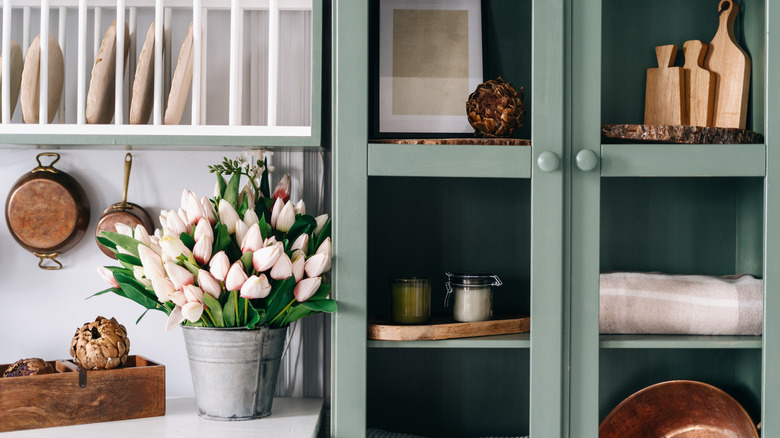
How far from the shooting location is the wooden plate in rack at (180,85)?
1.30m

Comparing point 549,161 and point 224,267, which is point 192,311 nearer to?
point 224,267

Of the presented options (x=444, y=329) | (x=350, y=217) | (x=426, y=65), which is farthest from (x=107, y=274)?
(x=426, y=65)

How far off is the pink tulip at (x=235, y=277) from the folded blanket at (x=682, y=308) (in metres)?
0.70

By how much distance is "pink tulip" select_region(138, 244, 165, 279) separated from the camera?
3.81ft

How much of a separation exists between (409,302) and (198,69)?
0.63 metres

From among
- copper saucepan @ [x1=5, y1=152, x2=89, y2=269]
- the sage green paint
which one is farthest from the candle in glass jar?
copper saucepan @ [x1=5, y1=152, x2=89, y2=269]

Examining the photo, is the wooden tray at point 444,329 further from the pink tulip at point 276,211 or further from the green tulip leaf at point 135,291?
the green tulip leaf at point 135,291

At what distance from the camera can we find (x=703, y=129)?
1.20 m

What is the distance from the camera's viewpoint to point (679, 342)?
120 cm

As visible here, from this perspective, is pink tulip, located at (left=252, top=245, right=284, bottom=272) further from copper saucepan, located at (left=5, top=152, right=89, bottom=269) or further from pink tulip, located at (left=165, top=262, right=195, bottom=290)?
copper saucepan, located at (left=5, top=152, right=89, bottom=269)

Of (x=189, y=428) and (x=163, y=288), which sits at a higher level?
(x=163, y=288)

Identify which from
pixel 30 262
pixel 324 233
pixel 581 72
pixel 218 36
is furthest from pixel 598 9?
pixel 30 262

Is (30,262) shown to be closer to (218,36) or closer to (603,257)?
(218,36)

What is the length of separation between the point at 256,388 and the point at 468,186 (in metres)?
A: 0.67
